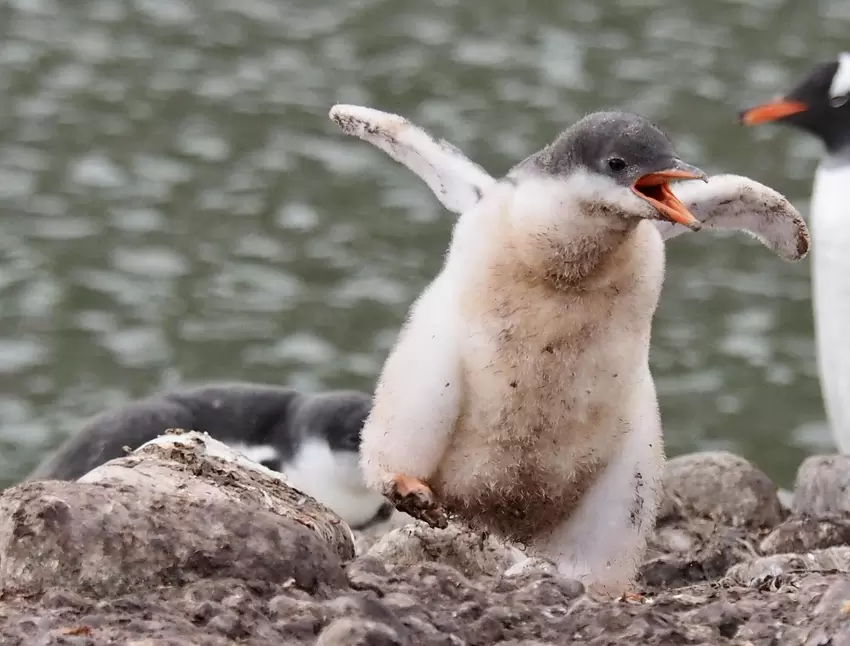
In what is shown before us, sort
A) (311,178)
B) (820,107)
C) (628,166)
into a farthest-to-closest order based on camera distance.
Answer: (311,178) → (820,107) → (628,166)

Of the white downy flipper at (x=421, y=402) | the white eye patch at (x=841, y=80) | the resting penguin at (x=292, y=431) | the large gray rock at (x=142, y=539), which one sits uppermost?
the white eye patch at (x=841, y=80)

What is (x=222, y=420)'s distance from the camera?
25.4 ft

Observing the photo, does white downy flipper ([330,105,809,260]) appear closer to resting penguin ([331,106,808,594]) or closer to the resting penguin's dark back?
resting penguin ([331,106,808,594])

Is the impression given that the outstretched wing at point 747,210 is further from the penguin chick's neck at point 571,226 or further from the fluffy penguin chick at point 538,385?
the penguin chick's neck at point 571,226

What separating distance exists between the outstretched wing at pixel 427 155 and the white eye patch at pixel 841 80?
198 inches

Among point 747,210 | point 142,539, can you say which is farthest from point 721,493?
point 142,539

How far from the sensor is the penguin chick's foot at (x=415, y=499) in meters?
4.59

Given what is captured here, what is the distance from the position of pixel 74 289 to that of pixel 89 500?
24.8 feet

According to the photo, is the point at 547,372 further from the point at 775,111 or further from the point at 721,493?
the point at 775,111

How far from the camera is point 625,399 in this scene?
15.6 ft


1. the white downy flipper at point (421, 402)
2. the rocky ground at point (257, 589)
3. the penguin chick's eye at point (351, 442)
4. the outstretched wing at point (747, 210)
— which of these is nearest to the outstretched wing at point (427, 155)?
the white downy flipper at point (421, 402)

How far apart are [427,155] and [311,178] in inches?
302

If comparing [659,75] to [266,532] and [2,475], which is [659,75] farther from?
[266,532]

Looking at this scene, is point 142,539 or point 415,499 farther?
point 415,499
